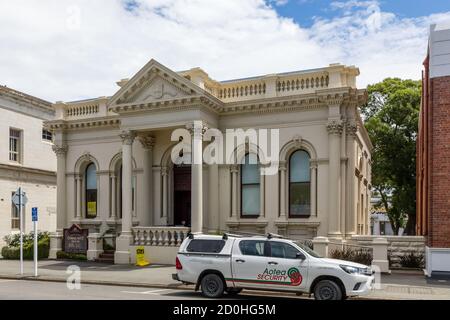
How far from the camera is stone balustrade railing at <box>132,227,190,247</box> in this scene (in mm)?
21469

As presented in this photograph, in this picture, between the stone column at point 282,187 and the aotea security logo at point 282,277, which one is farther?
the stone column at point 282,187

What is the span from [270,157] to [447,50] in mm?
7908

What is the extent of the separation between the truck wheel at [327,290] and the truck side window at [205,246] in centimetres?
270

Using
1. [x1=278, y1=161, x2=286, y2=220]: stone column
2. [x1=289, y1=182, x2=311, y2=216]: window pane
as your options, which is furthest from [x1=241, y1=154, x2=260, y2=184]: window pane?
[x1=289, y1=182, x2=311, y2=216]: window pane

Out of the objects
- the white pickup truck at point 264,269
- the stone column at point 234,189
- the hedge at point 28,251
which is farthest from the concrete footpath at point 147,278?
the stone column at point 234,189

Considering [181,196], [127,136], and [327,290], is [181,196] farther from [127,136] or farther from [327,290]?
[327,290]

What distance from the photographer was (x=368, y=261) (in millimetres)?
18609

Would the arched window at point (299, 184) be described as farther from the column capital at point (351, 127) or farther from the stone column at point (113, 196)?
the stone column at point (113, 196)

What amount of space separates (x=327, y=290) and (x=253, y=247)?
2.13 metres

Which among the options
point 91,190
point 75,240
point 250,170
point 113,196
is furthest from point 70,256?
point 250,170

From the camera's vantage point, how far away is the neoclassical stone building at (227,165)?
67.1 feet
